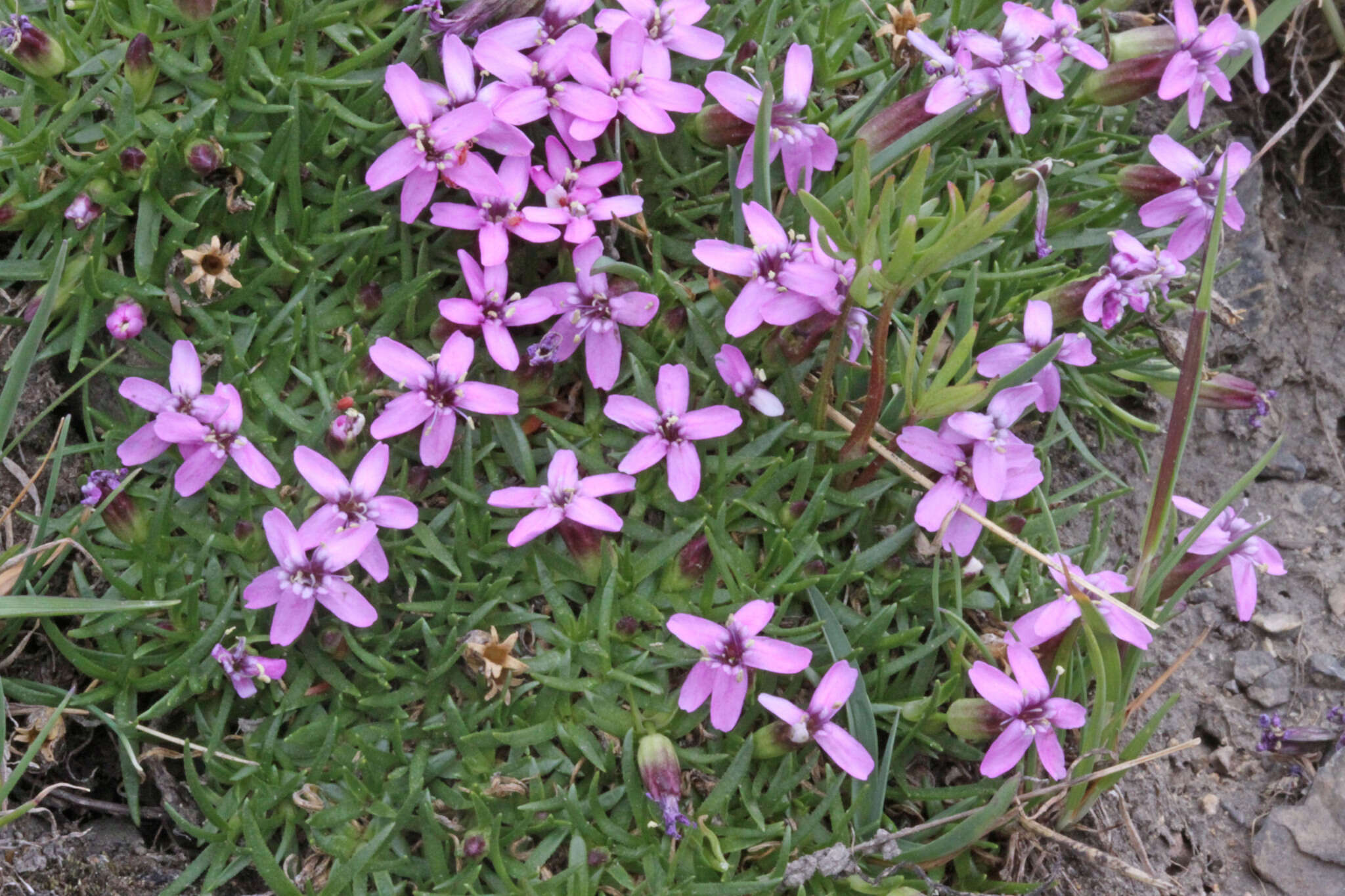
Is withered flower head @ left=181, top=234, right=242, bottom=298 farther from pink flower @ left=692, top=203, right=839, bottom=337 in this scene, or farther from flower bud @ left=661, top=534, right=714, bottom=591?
flower bud @ left=661, top=534, right=714, bottom=591

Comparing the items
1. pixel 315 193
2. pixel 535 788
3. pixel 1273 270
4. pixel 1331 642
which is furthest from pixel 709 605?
pixel 1273 270

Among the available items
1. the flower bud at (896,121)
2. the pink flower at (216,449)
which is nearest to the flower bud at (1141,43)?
the flower bud at (896,121)

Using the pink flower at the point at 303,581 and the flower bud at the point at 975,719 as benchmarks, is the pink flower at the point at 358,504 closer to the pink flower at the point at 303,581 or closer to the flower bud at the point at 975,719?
the pink flower at the point at 303,581

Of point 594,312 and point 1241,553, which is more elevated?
point 594,312

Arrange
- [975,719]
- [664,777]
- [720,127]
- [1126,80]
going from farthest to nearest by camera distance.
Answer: [1126,80], [720,127], [975,719], [664,777]

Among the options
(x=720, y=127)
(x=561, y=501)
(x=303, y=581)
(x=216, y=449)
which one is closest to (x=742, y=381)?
(x=561, y=501)

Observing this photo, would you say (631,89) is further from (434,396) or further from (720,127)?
(434,396)
